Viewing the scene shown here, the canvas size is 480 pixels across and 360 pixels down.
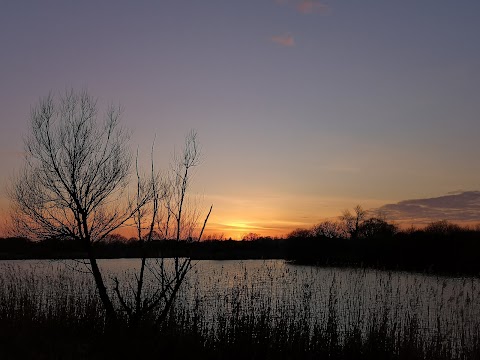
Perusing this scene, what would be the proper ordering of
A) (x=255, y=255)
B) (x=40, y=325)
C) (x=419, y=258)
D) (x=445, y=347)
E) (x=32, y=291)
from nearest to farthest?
(x=445, y=347), (x=40, y=325), (x=32, y=291), (x=419, y=258), (x=255, y=255)

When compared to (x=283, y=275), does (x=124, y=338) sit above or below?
below

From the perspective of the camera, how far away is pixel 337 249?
42.7m

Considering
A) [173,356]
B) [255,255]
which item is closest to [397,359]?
[173,356]

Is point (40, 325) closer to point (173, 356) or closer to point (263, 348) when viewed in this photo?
point (173, 356)

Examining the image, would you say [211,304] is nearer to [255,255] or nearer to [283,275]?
[283,275]

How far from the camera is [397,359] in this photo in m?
8.45

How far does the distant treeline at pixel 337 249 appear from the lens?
432 inches

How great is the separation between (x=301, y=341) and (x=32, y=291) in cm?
843

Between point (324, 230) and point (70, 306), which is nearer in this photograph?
point (70, 306)

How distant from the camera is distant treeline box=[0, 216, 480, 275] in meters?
11.0

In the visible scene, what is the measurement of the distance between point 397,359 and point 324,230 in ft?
280

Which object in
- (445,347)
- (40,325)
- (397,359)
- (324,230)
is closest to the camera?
(397,359)

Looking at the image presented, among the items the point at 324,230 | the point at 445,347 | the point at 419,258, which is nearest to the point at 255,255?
the point at 419,258

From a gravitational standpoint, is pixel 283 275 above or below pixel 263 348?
above
